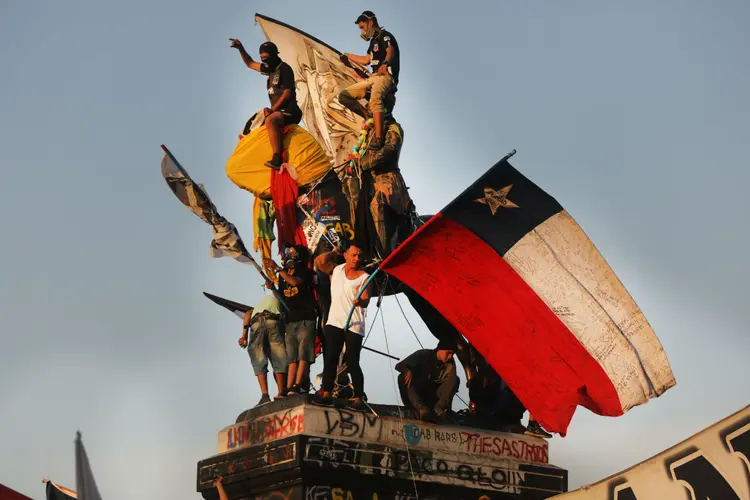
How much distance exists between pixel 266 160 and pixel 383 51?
2754mm

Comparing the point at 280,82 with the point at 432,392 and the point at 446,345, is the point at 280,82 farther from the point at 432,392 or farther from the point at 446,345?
the point at 432,392

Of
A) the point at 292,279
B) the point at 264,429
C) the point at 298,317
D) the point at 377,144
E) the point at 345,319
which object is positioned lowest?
the point at 264,429

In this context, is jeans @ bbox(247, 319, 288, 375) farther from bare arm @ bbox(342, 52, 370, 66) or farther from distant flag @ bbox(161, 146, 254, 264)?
bare arm @ bbox(342, 52, 370, 66)

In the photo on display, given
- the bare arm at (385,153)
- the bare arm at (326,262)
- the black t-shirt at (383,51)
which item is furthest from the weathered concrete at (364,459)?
the black t-shirt at (383,51)

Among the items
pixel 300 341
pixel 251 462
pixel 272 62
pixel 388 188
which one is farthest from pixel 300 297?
pixel 272 62

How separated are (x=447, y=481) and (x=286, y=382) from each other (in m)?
2.94

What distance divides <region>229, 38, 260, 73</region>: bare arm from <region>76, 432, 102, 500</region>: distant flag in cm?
1065

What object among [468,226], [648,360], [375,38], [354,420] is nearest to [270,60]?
[375,38]

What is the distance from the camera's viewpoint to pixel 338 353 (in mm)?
19938

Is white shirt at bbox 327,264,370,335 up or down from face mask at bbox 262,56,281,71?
down

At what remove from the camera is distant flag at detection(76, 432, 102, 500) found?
13.8 meters

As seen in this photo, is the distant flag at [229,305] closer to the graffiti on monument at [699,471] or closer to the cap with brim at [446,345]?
the cap with brim at [446,345]

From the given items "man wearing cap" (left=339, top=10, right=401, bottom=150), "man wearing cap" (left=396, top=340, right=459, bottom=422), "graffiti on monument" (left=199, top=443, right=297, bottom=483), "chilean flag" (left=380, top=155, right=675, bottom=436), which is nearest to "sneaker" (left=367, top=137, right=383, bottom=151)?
"man wearing cap" (left=339, top=10, right=401, bottom=150)

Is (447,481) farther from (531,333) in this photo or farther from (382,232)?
(382,232)
